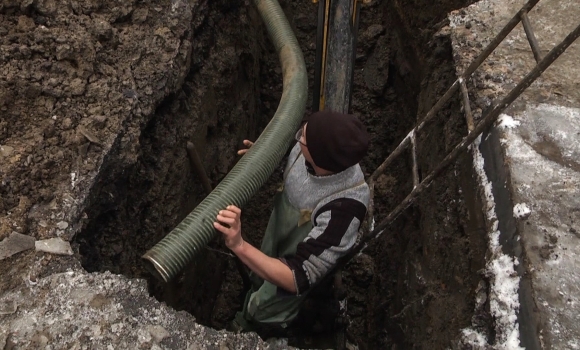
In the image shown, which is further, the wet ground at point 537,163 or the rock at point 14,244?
the rock at point 14,244

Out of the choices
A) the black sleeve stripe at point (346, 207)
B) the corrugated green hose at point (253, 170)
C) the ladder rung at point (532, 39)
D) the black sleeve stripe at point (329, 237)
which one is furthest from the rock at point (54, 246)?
the ladder rung at point (532, 39)

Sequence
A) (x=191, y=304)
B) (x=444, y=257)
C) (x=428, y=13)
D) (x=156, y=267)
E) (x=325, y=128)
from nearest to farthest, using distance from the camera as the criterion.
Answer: (x=156, y=267), (x=325, y=128), (x=444, y=257), (x=191, y=304), (x=428, y=13)

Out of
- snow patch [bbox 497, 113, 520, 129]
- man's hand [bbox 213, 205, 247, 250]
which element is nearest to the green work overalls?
man's hand [bbox 213, 205, 247, 250]

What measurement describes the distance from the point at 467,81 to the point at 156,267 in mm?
1932

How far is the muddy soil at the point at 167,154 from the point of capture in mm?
2080

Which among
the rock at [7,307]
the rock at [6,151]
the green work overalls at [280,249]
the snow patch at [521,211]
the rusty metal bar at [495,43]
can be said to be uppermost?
the rusty metal bar at [495,43]

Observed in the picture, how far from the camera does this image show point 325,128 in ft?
6.16

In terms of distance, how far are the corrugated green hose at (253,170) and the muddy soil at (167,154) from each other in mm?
418

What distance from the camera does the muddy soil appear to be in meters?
2.08

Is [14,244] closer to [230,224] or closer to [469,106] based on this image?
[230,224]

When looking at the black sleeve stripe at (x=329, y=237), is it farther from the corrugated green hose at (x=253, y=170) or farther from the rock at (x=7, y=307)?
the rock at (x=7, y=307)

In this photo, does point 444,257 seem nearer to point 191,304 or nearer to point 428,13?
point 191,304

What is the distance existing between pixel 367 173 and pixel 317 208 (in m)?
2.58

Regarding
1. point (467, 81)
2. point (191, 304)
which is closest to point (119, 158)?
point (191, 304)
